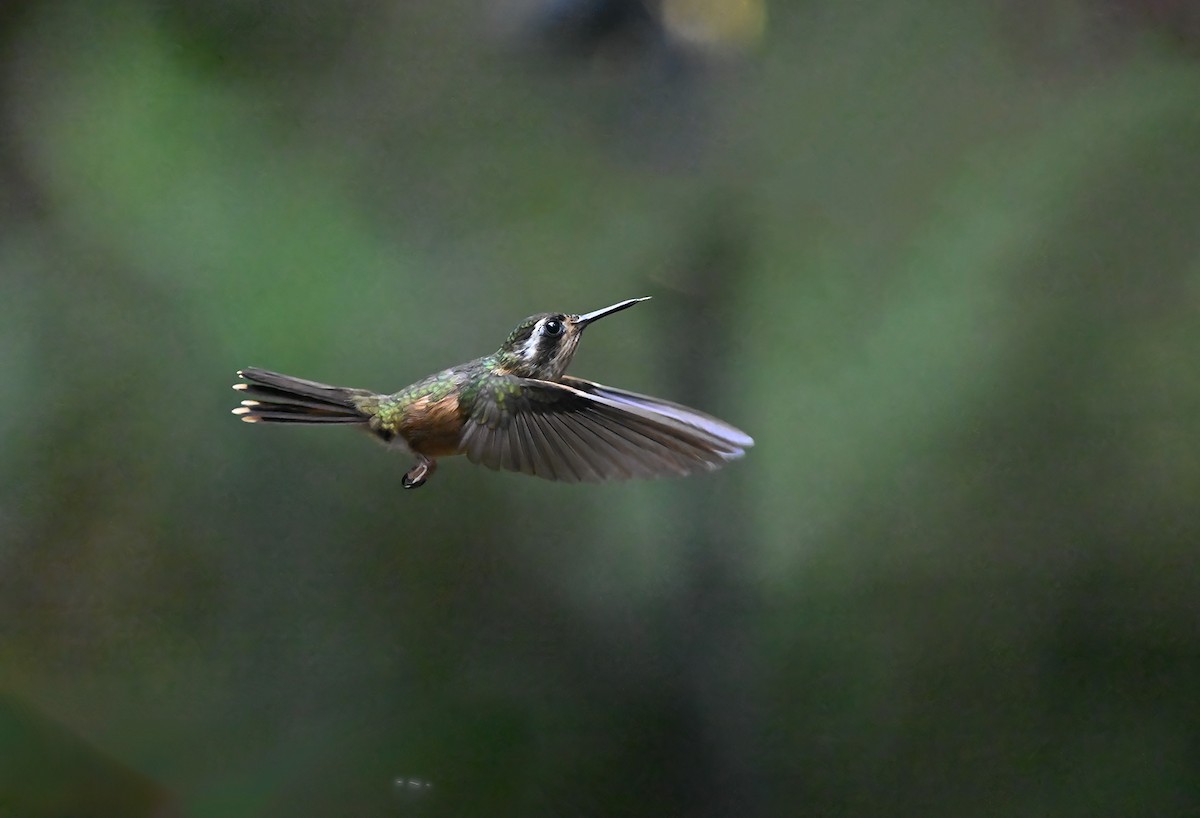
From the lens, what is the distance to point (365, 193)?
1265mm

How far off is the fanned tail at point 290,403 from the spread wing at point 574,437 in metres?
0.12

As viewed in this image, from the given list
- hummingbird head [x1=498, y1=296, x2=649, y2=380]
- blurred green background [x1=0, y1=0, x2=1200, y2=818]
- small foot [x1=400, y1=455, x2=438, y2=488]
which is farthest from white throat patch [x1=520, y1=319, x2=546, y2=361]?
blurred green background [x1=0, y1=0, x2=1200, y2=818]

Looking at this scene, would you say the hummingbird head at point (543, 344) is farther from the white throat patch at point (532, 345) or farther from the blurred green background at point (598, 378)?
the blurred green background at point (598, 378)

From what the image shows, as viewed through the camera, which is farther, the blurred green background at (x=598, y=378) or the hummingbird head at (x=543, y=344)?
the blurred green background at (x=598, y=378)

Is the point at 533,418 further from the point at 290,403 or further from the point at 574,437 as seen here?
the point at 290,403

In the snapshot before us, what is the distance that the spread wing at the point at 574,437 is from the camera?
60cm

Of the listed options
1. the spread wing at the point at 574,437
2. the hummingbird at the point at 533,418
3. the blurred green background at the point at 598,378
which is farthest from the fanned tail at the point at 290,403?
the blurred green background at the point at 598,378

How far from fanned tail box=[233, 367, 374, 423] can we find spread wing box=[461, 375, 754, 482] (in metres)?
0.12

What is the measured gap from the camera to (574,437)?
0.64 metres

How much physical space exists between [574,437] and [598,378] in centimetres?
58

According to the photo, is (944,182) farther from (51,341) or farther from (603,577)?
(51,341)

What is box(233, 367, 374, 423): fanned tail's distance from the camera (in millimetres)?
661

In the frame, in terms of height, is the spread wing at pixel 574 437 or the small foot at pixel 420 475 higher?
the spread wing at pixel 574 437

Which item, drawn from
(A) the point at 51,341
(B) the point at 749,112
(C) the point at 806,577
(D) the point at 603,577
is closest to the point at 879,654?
(C) the point at 806,577
